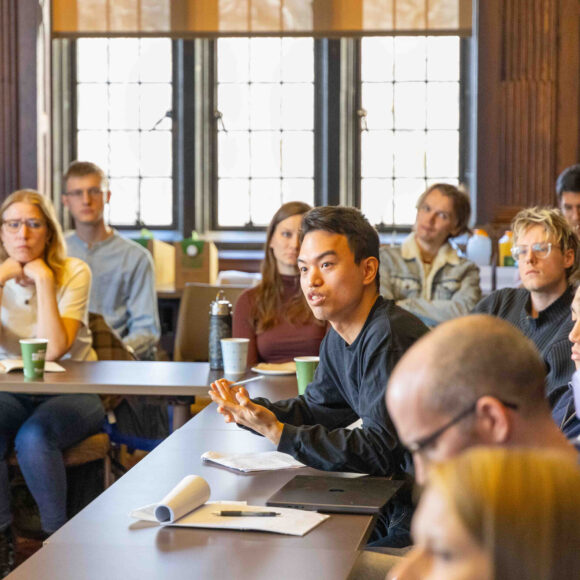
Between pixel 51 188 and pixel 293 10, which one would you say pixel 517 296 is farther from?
pixel 51 188

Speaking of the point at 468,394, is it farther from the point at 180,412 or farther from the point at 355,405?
the point at 180,412

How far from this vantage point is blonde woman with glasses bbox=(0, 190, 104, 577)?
3309 mm

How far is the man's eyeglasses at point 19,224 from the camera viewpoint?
3699mm

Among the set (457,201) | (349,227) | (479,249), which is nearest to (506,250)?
(479,249)

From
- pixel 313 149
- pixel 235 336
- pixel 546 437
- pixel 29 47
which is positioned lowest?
pixel 235 336

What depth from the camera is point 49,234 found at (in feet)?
12.4

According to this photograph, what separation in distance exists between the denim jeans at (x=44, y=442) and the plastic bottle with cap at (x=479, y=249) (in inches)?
121

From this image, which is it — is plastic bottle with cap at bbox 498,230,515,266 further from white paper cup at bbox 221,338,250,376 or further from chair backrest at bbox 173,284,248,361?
white paper cup at bbox 221,338,250,376

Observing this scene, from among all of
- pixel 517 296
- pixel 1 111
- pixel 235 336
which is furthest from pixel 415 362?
pixel 1 111

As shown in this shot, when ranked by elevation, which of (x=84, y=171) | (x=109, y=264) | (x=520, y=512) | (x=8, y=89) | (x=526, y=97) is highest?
(x=8, y=89)

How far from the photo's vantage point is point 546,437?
1.06 m

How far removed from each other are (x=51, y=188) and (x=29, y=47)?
3.35ft

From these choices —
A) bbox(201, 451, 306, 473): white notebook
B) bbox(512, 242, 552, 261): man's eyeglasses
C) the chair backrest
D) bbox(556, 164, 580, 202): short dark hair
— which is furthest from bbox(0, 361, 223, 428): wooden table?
bbox(556, 164, 580, 202): short dark hair

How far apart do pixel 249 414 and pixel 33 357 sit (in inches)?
53.1
